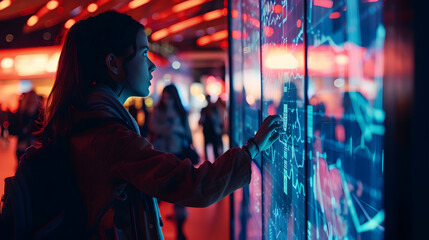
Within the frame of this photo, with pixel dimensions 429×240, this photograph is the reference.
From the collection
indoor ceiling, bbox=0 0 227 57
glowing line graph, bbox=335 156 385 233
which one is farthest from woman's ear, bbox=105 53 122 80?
indoor ceiling, bbox=0 0 227 57

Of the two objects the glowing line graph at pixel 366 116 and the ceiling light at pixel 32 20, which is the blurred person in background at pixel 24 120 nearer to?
the ceiling light at pixel 32 20

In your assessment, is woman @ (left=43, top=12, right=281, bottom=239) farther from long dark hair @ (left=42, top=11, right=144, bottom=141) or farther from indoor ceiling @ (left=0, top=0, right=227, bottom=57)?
indoor ceiling @ (left=0, top=0, right=227, bottom=57)

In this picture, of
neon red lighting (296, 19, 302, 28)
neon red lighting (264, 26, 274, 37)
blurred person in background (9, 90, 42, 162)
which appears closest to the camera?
neon red lighting (296, 19, 302, 28)

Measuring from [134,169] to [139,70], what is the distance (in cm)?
40

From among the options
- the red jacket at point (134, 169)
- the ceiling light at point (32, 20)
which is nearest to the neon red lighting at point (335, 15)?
the red jacket at point (134, 169)

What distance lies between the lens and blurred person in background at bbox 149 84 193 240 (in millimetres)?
4148

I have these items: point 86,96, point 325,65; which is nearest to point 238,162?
point 325,65

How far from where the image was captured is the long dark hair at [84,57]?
1204mm

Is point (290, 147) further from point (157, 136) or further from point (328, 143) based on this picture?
point (157, 136)

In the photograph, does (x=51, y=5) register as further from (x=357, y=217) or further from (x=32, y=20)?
(x=357, y=217)

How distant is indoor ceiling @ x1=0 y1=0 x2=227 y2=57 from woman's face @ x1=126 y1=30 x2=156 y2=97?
13.0 ft

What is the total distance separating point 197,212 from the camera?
15.6ft

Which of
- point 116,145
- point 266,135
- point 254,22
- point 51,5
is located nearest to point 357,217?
point 266,135

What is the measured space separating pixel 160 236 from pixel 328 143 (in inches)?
28.3
